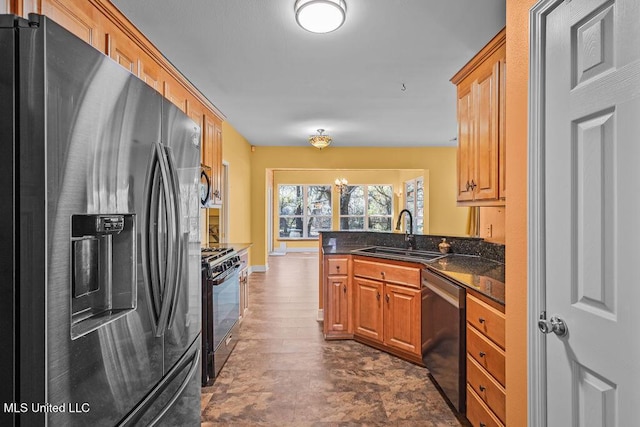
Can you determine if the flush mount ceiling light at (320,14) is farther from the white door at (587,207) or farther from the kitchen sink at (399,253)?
the kitchen sink at (399,253)

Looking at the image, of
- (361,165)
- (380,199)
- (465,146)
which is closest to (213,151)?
(465,146)

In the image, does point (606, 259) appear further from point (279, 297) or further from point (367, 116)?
point (279, 297)

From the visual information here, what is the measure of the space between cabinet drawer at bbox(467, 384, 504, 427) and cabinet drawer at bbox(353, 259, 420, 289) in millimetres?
998

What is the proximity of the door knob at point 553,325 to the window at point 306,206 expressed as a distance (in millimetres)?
10401

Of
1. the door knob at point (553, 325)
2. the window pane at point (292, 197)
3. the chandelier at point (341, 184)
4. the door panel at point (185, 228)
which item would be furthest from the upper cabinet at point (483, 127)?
the window pane at point (292, 197)

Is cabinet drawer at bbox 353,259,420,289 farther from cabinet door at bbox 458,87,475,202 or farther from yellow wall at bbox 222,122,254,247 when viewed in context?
yellow wall at bbox 222,122,254,247

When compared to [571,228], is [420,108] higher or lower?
higher

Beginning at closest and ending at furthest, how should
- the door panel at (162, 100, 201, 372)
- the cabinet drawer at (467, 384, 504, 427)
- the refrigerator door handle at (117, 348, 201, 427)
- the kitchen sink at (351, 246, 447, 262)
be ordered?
the refrigerator door handle at (117, 348, 201, 427)
the door panel at (162, 100, 201, 372)
the cabinet drawer at (467, 384, 504, 427)
the kitchen sink at (351, 246, 447, 262)

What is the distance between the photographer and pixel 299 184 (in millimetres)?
11672

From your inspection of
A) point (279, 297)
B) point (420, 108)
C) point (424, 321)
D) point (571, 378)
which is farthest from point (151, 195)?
point (279, 297)

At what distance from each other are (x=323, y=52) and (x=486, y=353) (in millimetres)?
2383

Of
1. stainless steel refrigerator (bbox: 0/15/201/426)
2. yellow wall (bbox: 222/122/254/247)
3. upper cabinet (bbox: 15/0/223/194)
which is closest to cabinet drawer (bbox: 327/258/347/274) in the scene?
upper cabinet (bbox: 15/0/223/194)

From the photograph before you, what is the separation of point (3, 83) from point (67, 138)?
16 centimetres

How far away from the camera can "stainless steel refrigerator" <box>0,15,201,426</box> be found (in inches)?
31.6
